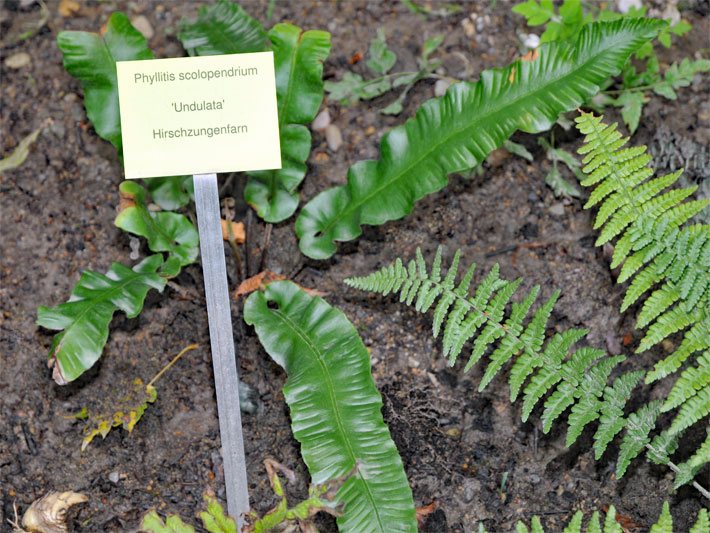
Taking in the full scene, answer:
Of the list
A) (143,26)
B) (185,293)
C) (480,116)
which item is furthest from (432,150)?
(143,26)

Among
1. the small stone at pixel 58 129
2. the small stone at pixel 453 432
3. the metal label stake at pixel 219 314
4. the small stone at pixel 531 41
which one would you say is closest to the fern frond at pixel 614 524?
the small stone at pixel 453 432

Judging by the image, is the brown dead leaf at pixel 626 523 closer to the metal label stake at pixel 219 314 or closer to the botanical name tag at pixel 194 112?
the metal label stake at pixel 219 314

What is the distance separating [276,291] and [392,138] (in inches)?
24.7

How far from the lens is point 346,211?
8.43ft

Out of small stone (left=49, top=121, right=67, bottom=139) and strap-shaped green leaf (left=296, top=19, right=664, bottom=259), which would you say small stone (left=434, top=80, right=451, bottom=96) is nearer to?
strap-shaped green leaf (left=296, top=19, right=664, bottom=259)

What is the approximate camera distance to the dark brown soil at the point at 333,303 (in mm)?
2352

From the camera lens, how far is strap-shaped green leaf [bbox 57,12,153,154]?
2512 mm

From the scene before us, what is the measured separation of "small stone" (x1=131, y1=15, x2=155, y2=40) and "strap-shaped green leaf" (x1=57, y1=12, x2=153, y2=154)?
601 mm

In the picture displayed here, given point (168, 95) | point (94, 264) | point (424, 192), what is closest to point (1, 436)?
point (94, 264)

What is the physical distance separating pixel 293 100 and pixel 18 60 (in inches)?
51.5

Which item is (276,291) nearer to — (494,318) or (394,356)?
(394,356)

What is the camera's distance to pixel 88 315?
2.25m

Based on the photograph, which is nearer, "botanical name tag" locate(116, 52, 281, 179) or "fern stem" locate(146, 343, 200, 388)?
"botanical name tag" locate(116, 52, 281, 179)

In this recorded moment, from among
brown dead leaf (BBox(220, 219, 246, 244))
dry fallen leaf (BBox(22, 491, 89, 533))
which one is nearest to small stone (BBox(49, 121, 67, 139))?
brown dead leaf (BBox(220, 219, 246, 244))
